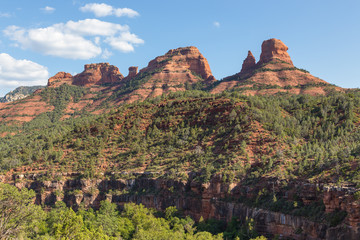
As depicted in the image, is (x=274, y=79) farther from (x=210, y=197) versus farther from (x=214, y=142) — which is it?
(x=210, y=197)

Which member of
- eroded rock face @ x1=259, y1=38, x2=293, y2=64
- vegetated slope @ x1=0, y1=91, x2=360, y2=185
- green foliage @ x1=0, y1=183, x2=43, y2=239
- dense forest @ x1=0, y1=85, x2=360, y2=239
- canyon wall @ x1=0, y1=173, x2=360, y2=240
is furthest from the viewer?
eroded rock face @ x1=259, y1=38, x2=293, y2=64

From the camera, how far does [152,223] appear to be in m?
54.7

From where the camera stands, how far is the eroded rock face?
631ft

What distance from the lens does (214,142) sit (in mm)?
80625

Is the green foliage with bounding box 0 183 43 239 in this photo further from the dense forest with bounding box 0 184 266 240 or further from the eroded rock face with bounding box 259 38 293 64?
the eroded rock face with bounding box 259 38 293 64

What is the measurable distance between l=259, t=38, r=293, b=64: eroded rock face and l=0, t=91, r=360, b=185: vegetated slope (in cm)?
9395

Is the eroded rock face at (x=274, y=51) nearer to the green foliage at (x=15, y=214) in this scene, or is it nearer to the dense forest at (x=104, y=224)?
the dense forest at (x=104, y=224)

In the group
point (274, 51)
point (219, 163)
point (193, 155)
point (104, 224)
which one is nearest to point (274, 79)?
point (274, 51)

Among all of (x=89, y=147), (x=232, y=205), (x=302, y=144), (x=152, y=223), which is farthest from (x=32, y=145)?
(x=302, y=144)

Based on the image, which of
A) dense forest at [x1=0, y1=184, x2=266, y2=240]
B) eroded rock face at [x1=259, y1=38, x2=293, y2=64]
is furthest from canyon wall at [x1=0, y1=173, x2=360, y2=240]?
eroded rock face at [x1=259, y1=38, x2=293, y2=64]

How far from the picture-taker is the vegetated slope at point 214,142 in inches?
2472

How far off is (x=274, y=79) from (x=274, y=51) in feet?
106

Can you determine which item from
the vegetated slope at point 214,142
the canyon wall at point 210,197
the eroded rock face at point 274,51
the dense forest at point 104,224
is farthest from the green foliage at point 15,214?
the eroded rock face at point 274,51

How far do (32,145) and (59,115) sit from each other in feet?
321
